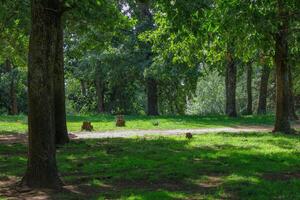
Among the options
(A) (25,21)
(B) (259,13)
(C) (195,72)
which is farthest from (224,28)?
(C) (195,72)

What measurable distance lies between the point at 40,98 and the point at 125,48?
29.4 m

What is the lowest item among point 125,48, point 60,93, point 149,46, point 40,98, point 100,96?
point 40,98

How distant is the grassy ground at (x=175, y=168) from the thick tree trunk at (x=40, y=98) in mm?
661

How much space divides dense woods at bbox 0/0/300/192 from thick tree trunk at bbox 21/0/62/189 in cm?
2

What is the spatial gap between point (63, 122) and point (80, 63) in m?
27.0

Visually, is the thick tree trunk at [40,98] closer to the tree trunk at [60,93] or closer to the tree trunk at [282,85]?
the tree trunk at [60,93]

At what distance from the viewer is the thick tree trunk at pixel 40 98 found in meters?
10.1

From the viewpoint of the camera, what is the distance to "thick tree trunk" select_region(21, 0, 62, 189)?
10.1 meters

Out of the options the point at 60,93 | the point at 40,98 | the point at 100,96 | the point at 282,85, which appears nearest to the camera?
the point at 40,98

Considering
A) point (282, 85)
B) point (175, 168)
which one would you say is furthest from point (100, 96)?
point (175, 168)

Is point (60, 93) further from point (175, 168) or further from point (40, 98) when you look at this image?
point (40, 98)

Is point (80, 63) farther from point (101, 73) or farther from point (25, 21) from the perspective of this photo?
point (25, 21)

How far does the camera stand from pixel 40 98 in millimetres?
10062

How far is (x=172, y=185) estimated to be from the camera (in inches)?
413
